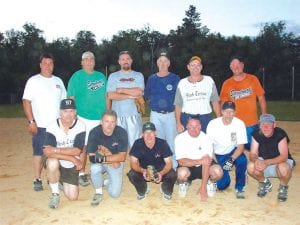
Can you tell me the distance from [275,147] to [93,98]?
3180mm

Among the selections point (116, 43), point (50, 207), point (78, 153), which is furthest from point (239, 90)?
point (116, 43)

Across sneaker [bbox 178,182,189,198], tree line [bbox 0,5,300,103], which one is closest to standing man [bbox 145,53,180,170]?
sneaker [bbox 178,182,189,198]

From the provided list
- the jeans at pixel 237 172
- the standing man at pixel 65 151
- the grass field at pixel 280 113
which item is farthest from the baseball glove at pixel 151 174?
the grass field at pixel 280 113

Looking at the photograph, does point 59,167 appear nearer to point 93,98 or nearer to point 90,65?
point 93,98

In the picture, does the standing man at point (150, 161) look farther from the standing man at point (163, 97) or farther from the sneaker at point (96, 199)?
the standing man at point (163, 97)

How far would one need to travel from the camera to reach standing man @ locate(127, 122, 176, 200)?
630cm

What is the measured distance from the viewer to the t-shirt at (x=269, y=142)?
6273 millimetres

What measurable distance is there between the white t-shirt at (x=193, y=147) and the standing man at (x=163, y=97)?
0.91m

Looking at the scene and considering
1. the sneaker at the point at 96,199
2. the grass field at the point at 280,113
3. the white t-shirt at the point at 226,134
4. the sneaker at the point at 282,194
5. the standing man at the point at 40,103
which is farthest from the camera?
the grass field at the point at 280,113

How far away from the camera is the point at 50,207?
5938 mm

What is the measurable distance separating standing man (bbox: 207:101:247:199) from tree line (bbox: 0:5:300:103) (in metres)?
39.3

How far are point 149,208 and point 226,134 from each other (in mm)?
1756

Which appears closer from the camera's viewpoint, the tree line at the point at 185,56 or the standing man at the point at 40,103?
the standing man at the point at 40,103

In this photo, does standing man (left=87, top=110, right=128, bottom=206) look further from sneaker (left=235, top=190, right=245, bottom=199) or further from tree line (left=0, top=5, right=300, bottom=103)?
tree line (left=0, top=5, right=300, bottom=103)
